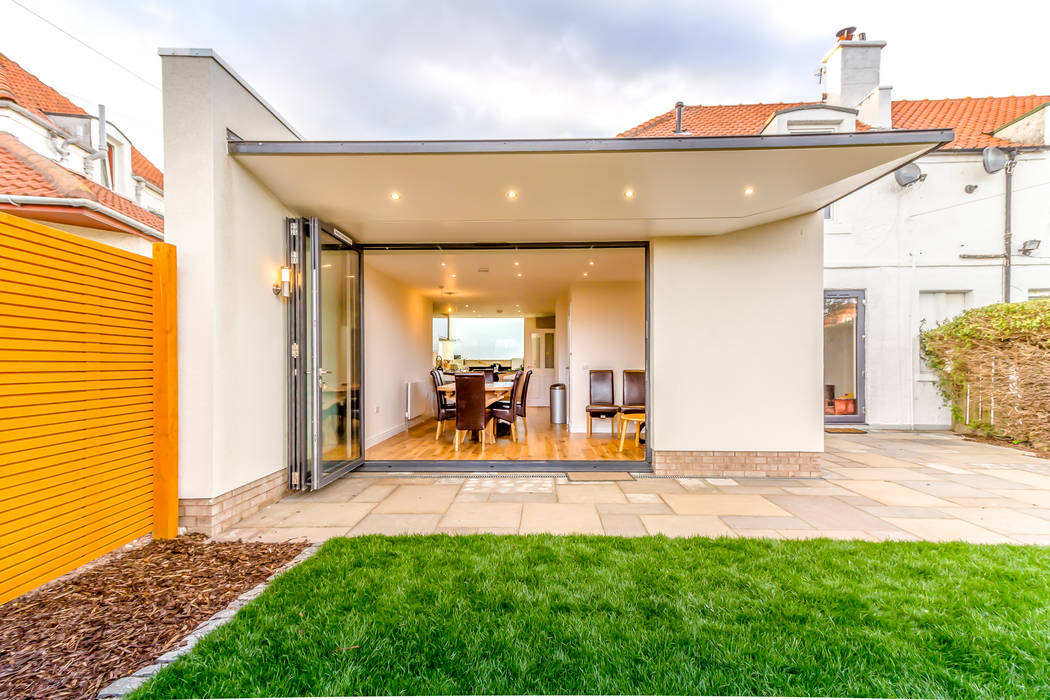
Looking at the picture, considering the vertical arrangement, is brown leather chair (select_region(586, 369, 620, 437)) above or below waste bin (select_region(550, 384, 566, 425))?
above

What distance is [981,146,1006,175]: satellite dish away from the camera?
283 inches

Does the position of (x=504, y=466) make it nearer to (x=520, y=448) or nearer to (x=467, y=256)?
(x=520, y=448)

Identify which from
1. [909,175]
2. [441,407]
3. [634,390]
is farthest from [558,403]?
[909,175]

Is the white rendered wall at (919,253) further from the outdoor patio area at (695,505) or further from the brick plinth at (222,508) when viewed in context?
the brick plinth at (222,508)

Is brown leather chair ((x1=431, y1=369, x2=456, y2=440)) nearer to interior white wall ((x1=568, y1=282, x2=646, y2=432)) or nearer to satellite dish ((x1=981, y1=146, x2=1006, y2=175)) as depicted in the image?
interior white wall ((x1=568, y1=282, x2=646, y2=432))

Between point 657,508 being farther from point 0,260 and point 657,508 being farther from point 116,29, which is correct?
point 116,29

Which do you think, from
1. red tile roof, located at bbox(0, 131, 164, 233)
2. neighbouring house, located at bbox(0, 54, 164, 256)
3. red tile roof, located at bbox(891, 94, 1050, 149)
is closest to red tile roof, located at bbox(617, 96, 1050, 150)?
red tile roof, located at bbox(891, 94, 1050, 149)

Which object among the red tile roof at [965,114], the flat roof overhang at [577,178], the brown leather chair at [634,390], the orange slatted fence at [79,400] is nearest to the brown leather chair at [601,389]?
the brown leather chair at [634,390]

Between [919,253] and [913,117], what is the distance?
3.47 metres

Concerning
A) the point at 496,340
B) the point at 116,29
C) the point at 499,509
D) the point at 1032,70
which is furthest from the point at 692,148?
the point at 496,340

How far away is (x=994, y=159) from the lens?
7184mm

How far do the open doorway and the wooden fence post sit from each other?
79.2 inches

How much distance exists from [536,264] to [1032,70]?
39.7 feet

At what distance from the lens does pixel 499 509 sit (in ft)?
11.1
